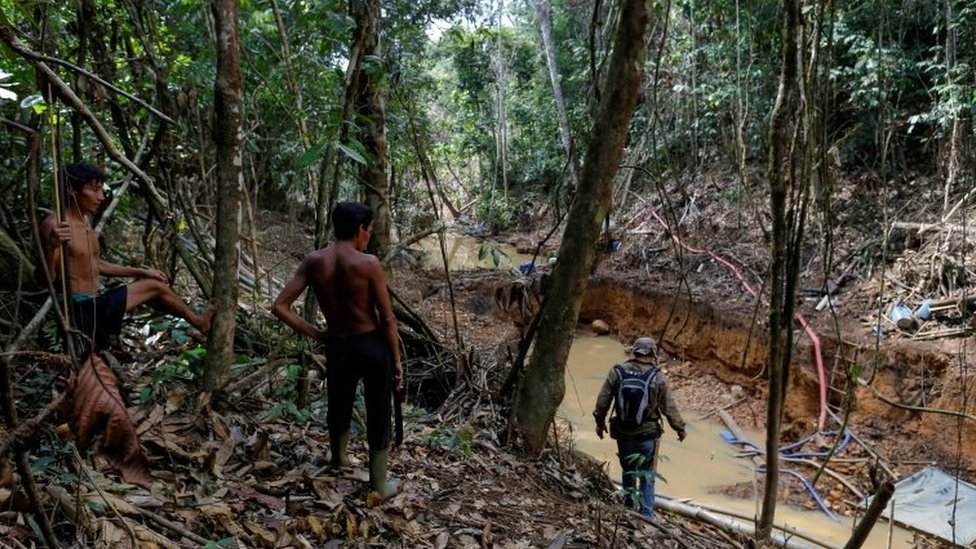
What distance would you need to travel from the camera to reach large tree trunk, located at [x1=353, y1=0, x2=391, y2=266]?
15.4ft

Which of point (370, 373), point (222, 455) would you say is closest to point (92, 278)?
point (222, 455)

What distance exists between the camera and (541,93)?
2239 cm

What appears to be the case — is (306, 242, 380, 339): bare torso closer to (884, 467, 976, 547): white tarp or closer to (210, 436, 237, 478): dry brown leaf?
(210, 436, 237, 478): dry brown leaf

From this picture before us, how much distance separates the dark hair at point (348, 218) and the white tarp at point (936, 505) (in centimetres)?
564

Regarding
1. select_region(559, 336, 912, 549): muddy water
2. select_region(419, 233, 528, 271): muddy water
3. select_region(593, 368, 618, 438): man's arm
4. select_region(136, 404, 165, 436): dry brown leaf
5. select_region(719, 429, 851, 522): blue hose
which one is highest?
select_region(419, 233, 528, 271): muddy water

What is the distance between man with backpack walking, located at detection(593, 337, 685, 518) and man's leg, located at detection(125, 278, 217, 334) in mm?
3249

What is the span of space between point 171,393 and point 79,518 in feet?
4.69

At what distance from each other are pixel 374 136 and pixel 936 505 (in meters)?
6.35

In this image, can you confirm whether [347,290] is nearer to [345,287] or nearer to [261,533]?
[345,287]

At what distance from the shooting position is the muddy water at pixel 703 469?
6930mm

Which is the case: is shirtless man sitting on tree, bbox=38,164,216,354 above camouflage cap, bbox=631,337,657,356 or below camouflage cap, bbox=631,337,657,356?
above

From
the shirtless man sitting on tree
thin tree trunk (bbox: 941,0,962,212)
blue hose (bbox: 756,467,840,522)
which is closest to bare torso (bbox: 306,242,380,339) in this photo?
the shirtless man sitting on tree

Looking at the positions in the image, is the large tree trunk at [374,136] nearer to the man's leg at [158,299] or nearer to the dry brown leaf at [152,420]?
the man's leg at [158,299]

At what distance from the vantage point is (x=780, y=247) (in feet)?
10.1
